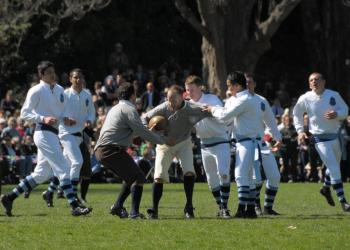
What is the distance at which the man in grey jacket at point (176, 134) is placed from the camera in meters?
15.6

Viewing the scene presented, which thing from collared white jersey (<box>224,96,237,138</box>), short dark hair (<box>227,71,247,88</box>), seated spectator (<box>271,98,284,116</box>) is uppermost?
seated spectator (<box>271,98,284,116</box>)

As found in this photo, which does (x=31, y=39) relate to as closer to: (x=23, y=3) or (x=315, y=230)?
(x=23, y=3)

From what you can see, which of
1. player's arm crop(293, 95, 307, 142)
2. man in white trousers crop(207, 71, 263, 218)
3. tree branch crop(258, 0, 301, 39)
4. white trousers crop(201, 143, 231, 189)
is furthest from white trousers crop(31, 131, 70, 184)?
tree branch crop(258, 0, 301, 39)

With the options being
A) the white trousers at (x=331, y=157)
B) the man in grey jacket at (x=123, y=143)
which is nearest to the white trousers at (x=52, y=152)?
the man in grey jacket at (x=123, y=143)

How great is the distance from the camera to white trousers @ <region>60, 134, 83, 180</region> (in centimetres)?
1809

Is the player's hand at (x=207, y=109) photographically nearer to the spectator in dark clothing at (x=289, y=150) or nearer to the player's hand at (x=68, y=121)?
the player's hand at (x=68, y=121)

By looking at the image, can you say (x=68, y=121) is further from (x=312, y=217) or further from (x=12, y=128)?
(x=12, y=128)

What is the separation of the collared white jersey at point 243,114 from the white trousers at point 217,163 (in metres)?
0.54

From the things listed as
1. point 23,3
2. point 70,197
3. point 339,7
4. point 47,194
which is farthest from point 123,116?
point 339,7

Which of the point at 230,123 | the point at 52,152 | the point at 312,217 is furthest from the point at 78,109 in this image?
the point at 312,217

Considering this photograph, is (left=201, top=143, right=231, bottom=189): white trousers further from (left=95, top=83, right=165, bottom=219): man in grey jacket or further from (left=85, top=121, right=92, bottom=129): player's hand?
(left=85, top=121, right=92, bottom=129): player's hand

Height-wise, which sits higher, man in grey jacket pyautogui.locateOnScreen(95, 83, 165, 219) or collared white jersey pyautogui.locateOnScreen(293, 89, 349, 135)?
collared white jersey pyautogui.locateOnScreen(293, 89, 349, 135)

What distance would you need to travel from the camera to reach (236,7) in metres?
32.3

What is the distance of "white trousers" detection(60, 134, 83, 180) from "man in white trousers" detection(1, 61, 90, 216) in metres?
1.34
